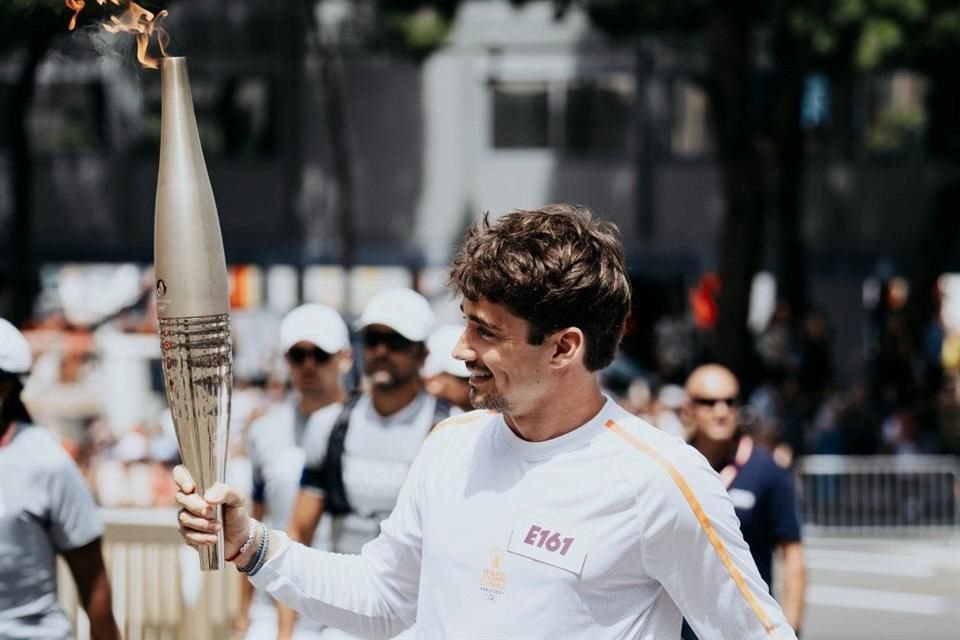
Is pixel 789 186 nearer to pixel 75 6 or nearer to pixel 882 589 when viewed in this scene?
pixel 882 589

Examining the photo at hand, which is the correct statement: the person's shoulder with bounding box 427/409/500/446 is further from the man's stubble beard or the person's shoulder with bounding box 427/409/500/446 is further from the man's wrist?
the man's wrist

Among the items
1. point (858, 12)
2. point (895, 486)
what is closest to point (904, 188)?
point (858, 12)

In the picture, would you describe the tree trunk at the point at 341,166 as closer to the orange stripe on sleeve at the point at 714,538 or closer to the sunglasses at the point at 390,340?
the sunglasses at the point at 390,340

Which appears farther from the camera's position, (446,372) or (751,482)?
(446,372)

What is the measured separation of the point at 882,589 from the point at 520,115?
1620 centimetres

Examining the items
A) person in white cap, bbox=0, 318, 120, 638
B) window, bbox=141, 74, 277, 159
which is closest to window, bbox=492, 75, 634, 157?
window, bbox=141, 74, 277, 159

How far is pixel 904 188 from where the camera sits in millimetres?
28484

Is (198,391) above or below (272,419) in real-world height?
above

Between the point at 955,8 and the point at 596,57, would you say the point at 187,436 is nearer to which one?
the point at 955,8

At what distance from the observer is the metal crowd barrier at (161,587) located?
6809 millimetres

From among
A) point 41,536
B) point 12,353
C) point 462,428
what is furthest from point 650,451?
point 12,353

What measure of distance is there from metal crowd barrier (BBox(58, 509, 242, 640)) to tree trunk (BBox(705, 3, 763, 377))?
11278mm

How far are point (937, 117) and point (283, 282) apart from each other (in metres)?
11.5

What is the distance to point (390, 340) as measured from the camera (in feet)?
18.6
